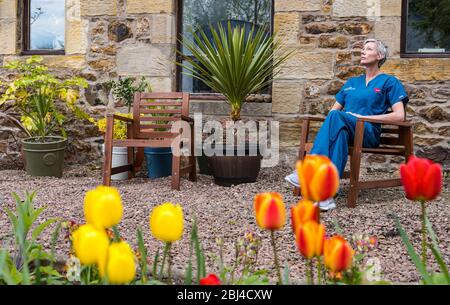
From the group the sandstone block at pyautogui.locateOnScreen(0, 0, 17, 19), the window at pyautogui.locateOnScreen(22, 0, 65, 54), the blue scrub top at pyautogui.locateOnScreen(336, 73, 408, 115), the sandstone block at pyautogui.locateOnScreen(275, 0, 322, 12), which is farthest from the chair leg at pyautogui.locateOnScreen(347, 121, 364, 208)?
the sandstone block at pyautogui.locateOnScreen(0, 0, 17, 19)

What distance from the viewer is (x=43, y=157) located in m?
5.20


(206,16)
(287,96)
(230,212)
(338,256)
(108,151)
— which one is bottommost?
(230,212)

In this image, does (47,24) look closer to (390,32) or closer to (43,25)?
(43,25)

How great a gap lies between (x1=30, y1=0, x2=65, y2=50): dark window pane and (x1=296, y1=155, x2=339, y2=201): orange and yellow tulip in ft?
17.7

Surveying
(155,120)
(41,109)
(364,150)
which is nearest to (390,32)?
(364,150)

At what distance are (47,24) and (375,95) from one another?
3.69m

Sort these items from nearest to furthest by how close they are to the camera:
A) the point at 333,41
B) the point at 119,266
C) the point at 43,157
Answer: the point at 119,266 < the point at 333,41 < the point at 43,157
